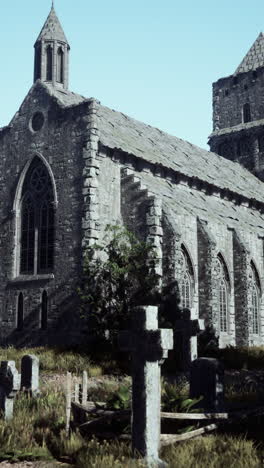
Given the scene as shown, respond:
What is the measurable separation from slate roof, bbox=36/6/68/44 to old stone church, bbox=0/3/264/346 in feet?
0.17

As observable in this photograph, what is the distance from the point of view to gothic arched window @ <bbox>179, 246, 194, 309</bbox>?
27438 millimetres

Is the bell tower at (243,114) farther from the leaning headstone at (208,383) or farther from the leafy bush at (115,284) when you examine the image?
the leaning headstone at (208,383)

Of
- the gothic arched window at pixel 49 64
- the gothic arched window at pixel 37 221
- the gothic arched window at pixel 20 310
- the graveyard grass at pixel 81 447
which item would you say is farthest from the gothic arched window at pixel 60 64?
the graveyard grass at pixel 81 447

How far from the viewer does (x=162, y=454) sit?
9297mm

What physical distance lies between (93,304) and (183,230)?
6933mm

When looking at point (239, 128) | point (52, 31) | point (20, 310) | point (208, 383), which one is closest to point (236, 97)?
point (239, 128)

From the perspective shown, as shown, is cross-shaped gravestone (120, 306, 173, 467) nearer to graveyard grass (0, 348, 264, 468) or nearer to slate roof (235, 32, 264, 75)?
graveyard grass (0, 348, 264, 468)

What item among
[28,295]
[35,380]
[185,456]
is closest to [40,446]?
[185,456]

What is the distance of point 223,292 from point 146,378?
21.3 m

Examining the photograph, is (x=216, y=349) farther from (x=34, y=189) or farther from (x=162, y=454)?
(x=162, y=454)

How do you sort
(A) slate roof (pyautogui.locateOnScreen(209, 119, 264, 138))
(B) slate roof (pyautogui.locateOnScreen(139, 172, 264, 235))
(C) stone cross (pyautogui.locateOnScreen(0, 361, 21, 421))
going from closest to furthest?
(C) stone cross (pyautogui.locateOnScreen(0, 361, 21, 421))
(B) slate roof (pyautogui.locateOnScreen(139, 172, 264, 235))
(A) slate roof (pyautogui.locateOnScreen(209, 119, 264, 138))

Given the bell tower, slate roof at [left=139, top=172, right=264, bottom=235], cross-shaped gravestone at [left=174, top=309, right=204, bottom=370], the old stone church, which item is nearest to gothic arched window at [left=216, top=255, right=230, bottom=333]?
the old stone church

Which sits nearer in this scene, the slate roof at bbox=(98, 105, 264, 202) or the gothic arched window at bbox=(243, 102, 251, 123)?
the slate roof at bbox=(98, 105, 264, 202)

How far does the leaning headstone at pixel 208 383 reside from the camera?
11375 mm
